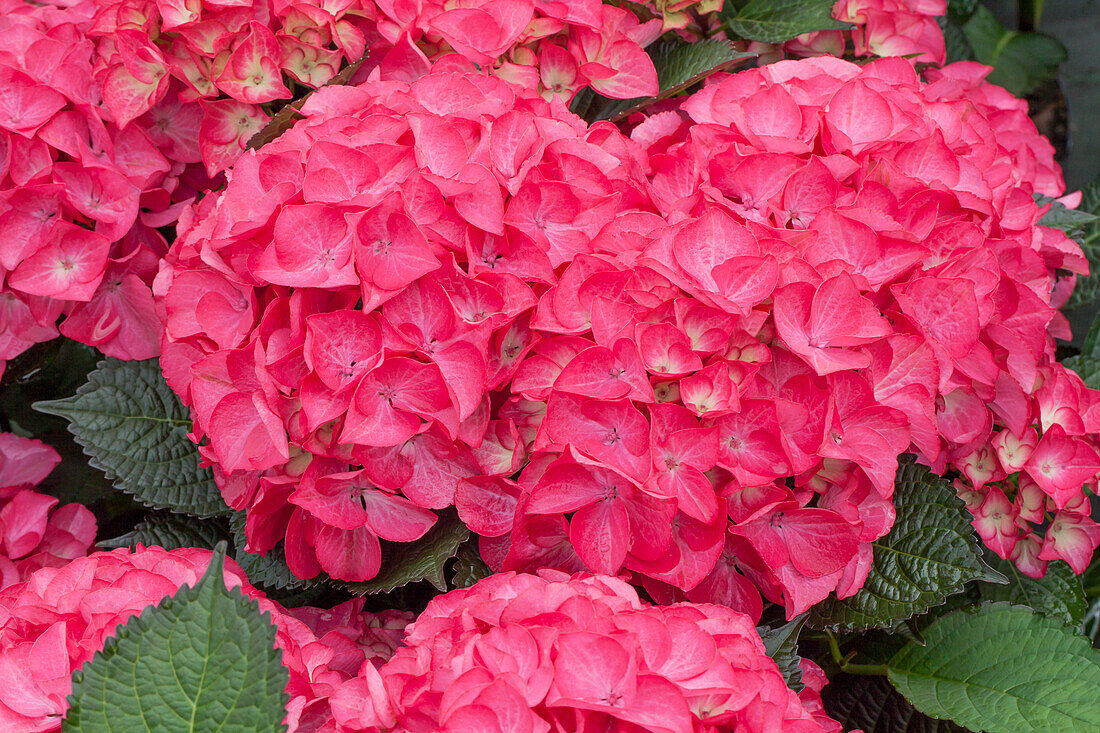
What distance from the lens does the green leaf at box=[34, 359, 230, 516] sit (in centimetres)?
90

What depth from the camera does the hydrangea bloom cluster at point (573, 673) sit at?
20.1 inches

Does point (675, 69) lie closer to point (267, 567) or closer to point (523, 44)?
point (523, 44)

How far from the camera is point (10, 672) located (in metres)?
0.58

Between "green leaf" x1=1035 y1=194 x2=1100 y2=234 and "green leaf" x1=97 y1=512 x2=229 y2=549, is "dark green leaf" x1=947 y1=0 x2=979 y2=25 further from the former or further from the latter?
"green leaf" x1=97 y1=512 x2=229 y2=549

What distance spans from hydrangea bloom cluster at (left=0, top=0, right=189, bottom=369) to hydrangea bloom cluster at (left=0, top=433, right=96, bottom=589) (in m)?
0.13

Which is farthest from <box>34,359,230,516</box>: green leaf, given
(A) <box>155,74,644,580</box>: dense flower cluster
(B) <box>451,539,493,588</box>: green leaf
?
(B) <box>451,539,493,588</box>: green leaf

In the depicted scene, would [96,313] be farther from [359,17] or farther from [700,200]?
[700,200]

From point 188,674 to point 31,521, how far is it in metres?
0.51

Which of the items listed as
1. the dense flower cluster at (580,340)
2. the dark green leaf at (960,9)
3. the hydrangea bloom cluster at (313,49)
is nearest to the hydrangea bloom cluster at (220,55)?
the hydrangea bloom cluster at (313,49)

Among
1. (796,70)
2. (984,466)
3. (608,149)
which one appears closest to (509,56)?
(608,149)

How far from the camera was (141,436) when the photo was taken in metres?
0.93

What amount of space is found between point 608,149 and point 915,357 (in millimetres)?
310

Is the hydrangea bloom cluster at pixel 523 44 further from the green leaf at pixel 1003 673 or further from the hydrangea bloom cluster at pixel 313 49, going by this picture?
the green leaf at pixel 1003 673

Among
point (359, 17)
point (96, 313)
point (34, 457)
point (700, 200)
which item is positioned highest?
point (359, 17)
